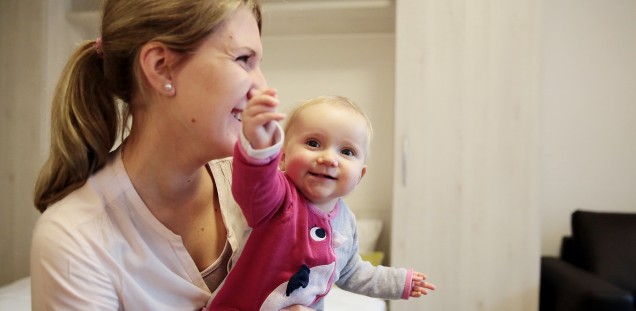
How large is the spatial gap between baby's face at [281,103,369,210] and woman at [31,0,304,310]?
0.13 m

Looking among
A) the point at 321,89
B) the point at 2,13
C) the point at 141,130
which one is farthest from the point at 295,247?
the point at 2,13

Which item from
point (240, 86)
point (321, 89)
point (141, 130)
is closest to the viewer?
point (240, 86)

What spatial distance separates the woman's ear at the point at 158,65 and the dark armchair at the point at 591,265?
78.5 inches

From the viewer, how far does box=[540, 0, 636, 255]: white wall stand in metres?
2.79

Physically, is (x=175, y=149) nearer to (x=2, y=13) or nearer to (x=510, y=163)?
(x=510, y=163)

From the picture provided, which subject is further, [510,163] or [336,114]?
[510,163]

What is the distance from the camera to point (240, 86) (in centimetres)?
83

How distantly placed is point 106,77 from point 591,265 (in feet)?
8.15

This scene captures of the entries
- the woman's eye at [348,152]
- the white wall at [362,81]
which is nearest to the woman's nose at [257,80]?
the woman's eye at [348,152]

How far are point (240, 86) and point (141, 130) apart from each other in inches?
10.7

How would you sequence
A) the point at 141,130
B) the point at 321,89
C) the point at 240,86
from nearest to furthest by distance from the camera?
1. the point at 240,86
2. the point at 141,130
3. the point at 321,89

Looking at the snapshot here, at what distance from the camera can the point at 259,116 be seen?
0.66 meters

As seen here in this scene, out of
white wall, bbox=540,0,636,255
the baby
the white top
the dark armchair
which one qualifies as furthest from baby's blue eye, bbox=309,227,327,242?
white wall, bbox=540,0,636,255

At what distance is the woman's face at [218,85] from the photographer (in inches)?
32.6
